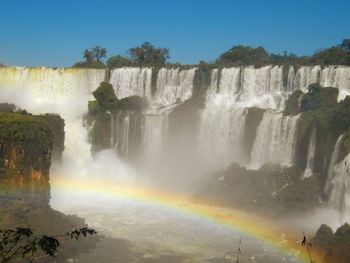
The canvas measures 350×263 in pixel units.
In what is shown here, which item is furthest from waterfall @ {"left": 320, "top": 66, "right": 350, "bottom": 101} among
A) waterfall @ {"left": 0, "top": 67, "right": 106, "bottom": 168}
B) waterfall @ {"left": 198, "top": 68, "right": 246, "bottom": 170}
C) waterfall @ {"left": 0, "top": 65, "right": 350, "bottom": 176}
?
waterfall @ {"left": 0, "top": 67, "right": 106, "bottom": 168}

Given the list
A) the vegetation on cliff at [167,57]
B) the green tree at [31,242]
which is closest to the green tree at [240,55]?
the vegetation on cliff at [167,57]

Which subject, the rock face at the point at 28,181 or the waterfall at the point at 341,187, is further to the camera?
the waterfall at the point at 341,187

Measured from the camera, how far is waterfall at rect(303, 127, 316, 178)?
28.2 meters

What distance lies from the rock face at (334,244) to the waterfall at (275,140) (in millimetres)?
9691

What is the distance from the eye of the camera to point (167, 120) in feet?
119

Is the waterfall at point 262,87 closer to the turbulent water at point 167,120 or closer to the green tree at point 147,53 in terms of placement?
the turbulent water at point 167,120

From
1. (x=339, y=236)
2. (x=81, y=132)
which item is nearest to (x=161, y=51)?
(x=81, y=132)

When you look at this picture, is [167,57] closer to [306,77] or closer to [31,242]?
[306,77]

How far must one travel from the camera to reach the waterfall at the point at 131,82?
137 ft

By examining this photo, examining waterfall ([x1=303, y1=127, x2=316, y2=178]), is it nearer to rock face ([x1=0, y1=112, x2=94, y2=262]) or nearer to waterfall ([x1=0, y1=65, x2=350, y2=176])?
waterfall ([x1=0, y1=65, x2=350, y2=176])

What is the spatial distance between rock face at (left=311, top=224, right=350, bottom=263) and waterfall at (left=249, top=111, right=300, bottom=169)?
9.69 metres

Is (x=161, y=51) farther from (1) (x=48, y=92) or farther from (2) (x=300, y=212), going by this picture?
(2) (x=300, y=212)

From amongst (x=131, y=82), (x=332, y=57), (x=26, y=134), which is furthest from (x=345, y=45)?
(x=26, y=134)

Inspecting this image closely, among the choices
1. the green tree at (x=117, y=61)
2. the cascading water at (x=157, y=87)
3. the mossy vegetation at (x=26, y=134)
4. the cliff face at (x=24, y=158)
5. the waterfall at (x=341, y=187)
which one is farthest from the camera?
the green tree at (x=117, y=61)
